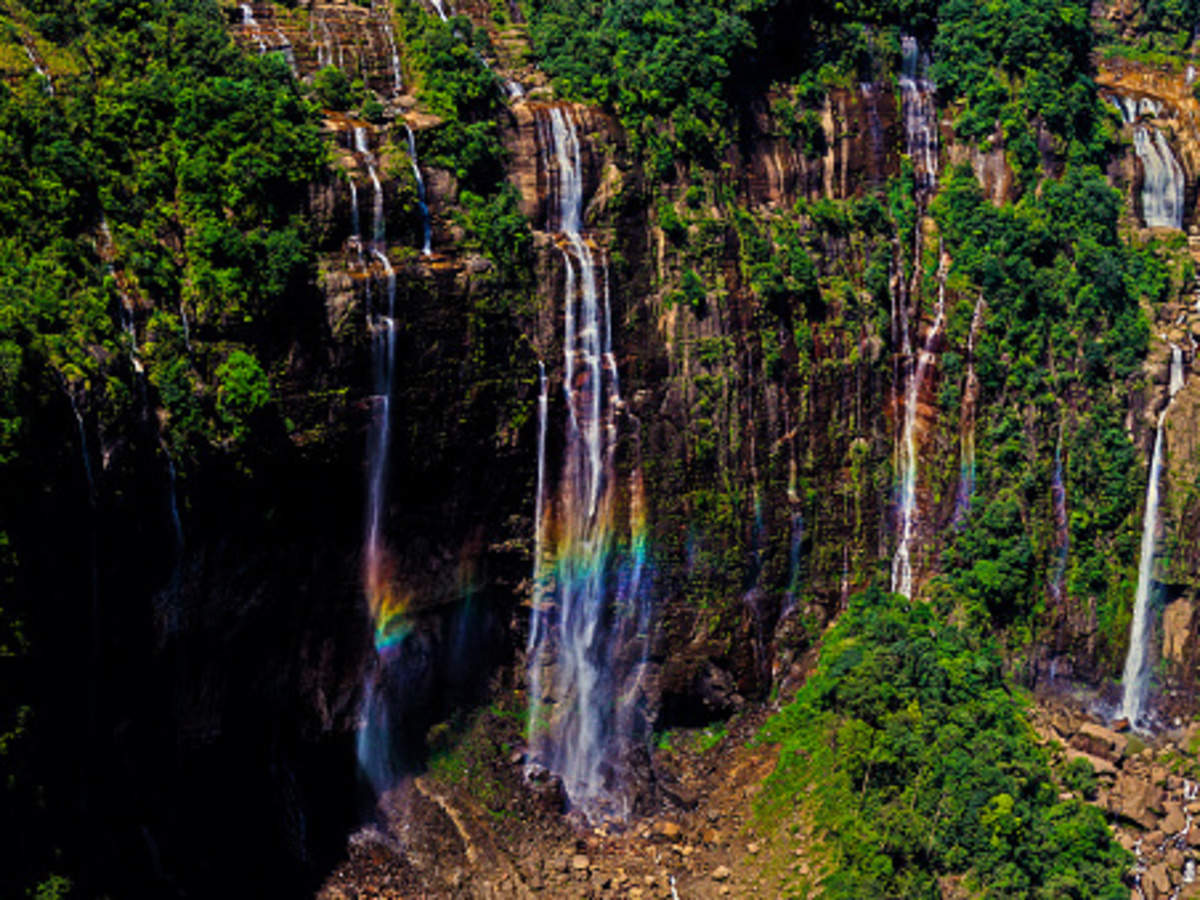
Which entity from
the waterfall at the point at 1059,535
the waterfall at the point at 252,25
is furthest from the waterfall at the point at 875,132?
the waterfall at the point at 252,25

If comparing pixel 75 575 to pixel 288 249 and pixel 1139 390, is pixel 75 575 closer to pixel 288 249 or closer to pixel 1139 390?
pixel 288 249

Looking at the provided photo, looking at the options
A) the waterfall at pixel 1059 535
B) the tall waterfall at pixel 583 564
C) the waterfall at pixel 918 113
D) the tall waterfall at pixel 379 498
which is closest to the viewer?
the tall waterfall at pixel 379 498

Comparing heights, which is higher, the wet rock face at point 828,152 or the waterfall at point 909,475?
the wet rock face at point 828,152

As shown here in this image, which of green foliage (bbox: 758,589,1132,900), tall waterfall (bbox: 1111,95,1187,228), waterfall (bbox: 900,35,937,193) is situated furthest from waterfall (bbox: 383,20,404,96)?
tall waterfall (bbox: 1111,95,1187,228)

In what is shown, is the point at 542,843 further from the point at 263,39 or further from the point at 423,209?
the point at 263,39

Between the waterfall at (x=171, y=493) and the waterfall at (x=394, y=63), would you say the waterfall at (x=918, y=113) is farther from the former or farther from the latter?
the waterfall at (x=171, y=493)

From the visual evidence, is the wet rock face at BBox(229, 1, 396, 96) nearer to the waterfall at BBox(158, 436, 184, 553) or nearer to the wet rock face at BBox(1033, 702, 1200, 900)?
the waterfall at BBox(158, 436, 184, 553)

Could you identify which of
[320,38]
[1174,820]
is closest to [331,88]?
[320,38]
